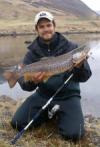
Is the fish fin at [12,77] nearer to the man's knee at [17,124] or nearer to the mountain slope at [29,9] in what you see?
the man's knee at [17,124]

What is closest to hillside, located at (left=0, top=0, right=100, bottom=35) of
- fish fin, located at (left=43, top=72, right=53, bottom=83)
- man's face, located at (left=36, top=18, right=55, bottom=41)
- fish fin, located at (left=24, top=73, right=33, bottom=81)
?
man's face, located at (left=36, top=18, right=55, bottom=41)

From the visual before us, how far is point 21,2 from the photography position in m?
169

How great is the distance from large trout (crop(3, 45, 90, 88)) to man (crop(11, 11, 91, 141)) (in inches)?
15.5

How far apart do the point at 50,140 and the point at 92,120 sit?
4497 millimetres

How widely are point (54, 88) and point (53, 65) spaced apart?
3.63 feet

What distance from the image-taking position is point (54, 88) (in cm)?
962

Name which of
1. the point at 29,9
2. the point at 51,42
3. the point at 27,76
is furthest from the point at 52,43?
the point at 29,9

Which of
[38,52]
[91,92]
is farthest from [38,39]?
[91,92]

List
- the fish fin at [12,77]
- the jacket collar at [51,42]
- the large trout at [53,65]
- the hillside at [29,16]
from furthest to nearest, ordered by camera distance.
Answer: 1. the hillside at [29,16]
2. the jacket collar at [51,42]
3. the fish fin at [12,77]
4. the large trout at [53,65]

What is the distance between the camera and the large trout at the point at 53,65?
8484mm

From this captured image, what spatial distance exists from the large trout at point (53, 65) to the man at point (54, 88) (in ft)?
1.29

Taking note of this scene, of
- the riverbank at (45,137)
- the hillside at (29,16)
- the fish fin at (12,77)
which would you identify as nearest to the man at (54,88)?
the riverbank at (45,137)

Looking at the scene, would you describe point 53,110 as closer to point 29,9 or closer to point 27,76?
point 27,76

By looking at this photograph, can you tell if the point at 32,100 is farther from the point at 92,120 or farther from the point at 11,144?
the point at 92,120
